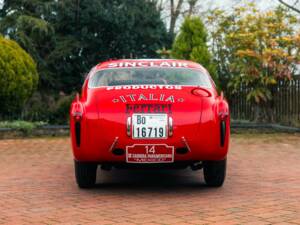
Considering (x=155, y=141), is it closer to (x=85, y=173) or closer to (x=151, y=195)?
(x=151, y=195)

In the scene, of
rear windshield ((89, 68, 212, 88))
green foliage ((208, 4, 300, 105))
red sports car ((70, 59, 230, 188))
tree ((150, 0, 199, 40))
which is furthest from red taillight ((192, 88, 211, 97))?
tree ((150, 0, 199, 40))

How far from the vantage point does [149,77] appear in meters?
7.42

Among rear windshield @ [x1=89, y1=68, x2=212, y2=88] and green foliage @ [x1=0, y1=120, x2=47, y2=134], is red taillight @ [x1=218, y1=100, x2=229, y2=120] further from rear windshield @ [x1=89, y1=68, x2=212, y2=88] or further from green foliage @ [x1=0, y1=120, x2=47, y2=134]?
green foliage @ [x1=0, y1=120, x2=47, y2=134]

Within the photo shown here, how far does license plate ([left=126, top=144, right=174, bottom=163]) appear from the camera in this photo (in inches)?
247

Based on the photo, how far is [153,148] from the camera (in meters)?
6.27

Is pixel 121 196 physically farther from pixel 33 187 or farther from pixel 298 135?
pixel 298 135

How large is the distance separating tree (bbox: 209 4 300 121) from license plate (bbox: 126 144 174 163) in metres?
10.8

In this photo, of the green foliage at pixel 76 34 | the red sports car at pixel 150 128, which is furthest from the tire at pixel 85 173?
the green foliage at pixel 76 34

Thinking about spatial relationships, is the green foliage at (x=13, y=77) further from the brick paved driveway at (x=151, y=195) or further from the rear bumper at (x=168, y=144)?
the rear bumper at (x=168, y=144)

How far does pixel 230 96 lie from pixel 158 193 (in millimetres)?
12306

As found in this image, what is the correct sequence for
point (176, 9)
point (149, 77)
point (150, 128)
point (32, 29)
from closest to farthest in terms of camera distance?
point (150, 128)
point (149, 77)
point (32, 29)
point (176, 9)

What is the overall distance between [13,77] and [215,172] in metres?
10.4

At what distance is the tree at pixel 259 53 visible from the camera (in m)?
16.8

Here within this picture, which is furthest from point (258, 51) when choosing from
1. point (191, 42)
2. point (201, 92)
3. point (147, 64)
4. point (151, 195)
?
point (151, 195)
